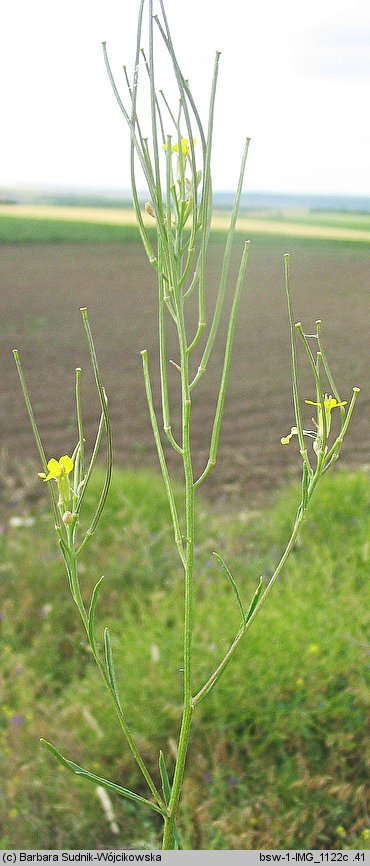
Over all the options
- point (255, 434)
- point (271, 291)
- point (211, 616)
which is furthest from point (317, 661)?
point (271, 291)

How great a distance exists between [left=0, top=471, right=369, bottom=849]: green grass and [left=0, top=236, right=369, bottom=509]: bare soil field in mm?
1401

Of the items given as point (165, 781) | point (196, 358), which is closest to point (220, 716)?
point (165, 781)

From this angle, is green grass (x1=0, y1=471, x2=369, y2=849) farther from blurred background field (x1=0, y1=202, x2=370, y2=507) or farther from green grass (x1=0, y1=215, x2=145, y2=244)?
green grass (x1=0, y1=215, x2=145, y2=244)

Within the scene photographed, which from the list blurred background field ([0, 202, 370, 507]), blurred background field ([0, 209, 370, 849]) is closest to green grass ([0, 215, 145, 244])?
blurred background field ([0, 202, 370, 507])

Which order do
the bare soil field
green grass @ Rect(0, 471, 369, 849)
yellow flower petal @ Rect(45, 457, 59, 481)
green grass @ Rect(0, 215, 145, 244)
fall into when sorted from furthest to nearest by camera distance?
1. green grass @ Rect(0, 215, 145, 244)
2. the bare soil field
3. green grass @ Rect(0, 471, 369, 849)
4. yellow flower petal @ Rect(45, 457, 59, 481)

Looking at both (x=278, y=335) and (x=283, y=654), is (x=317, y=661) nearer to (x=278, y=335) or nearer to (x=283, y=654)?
(x=283, y=654)

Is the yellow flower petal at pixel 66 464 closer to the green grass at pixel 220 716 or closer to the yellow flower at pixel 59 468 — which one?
the yellow flower at pixel 59 468

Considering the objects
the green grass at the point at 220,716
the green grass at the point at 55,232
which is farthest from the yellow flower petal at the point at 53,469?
the green grass at the point at 55,232

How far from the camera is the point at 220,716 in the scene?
154 cm

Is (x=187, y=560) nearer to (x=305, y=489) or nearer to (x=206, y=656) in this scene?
(x=305, y=489)

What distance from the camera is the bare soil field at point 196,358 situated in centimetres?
400

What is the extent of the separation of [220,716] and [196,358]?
15.2ft

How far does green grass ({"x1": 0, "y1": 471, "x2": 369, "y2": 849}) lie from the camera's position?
1.44 meters

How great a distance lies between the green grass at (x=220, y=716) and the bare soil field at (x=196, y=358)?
4.60ft
